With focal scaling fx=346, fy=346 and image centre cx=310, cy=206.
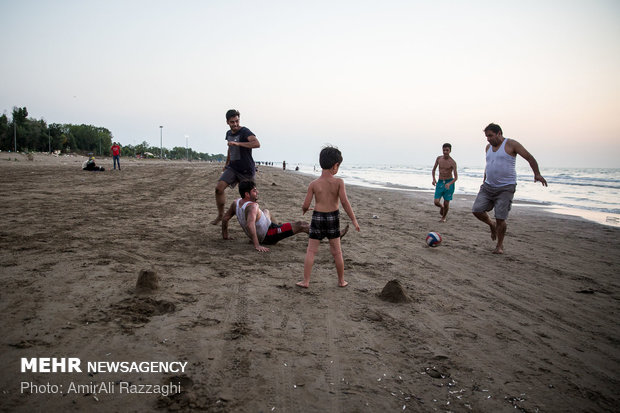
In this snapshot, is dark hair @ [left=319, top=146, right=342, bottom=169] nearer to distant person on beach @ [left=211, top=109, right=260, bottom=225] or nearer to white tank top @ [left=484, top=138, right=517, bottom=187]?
distant person on beach @ [left=211, top=109, right=260, bottom=225]

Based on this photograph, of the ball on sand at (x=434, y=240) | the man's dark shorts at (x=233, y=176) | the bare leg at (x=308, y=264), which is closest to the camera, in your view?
the bare leg at (x=308, y=264)

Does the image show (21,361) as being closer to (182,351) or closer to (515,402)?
(182,351)

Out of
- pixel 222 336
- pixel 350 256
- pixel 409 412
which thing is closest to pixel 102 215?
pixel 350 256

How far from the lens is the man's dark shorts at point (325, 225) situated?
3.88 metres

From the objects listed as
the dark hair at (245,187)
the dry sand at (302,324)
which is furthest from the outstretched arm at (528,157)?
the dark hair at (245,187)

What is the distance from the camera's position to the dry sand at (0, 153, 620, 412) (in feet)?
6.94

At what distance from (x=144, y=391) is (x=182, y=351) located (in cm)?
41

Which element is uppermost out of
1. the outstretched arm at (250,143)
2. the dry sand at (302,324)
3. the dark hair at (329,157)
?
the outstretched arm at (250,143)

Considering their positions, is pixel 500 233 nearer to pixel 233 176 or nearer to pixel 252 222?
pixel 252 222

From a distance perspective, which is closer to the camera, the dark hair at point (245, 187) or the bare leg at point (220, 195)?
the dark hair at point (245, 187)

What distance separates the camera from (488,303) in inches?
A: 147

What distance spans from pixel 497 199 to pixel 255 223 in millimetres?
4344

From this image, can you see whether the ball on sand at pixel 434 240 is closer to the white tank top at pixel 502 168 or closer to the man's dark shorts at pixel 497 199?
the man's dark shorts at pixel 497 199

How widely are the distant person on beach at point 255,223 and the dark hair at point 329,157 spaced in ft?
5.85
